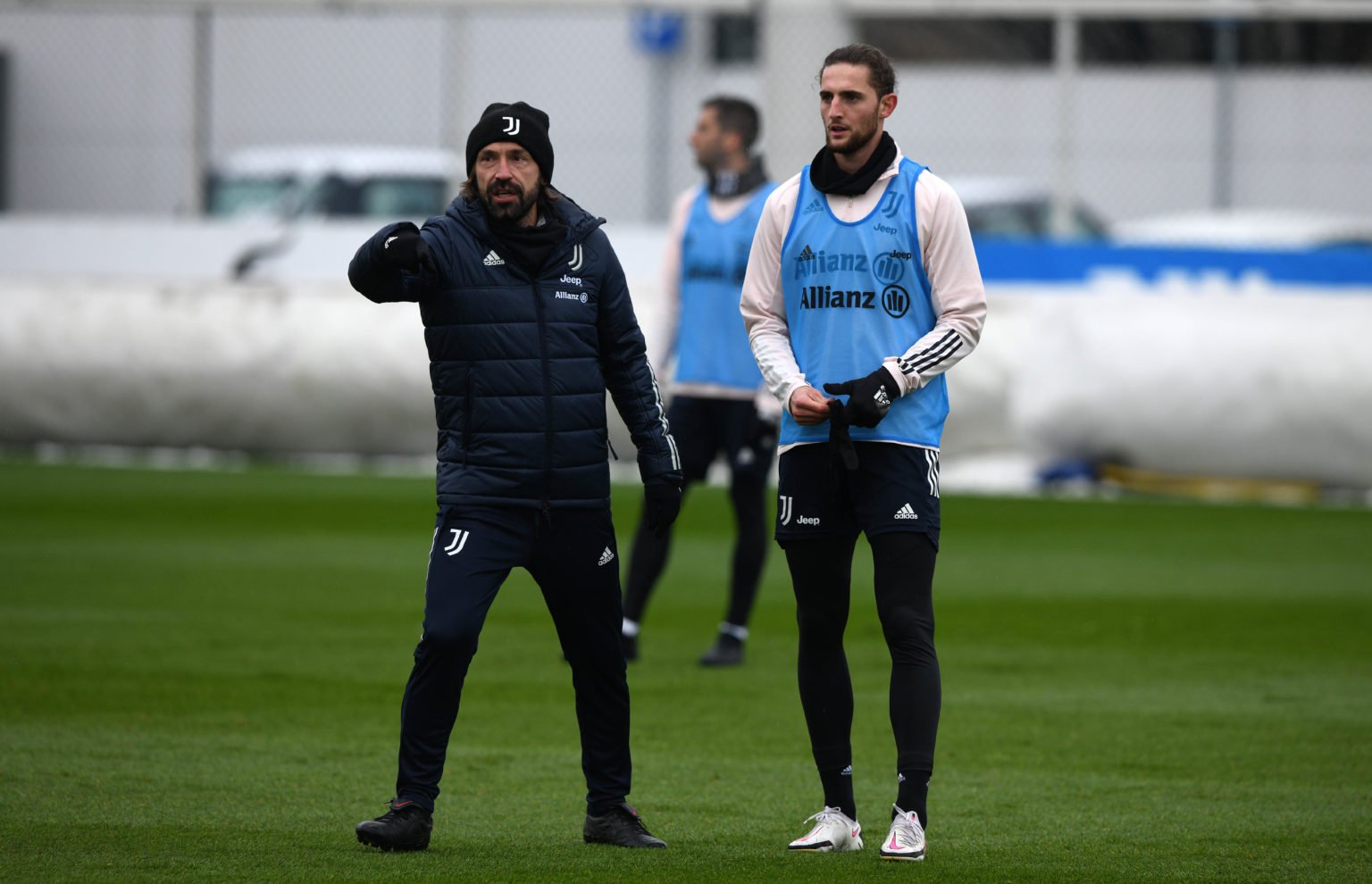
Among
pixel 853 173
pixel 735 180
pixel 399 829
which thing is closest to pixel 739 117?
pixel 735 180

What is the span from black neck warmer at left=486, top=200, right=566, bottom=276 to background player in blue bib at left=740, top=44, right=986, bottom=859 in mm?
561

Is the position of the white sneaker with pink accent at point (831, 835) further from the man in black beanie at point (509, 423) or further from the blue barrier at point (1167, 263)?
the blue barrier at point (1167, 263)

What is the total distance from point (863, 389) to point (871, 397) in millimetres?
31

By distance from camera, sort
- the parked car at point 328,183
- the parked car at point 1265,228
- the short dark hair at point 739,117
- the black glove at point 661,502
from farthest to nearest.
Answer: the parked car at point 328,183, the parked car at point 1265,228, the short dark hair at point 739,117, the black glove at point 661,502

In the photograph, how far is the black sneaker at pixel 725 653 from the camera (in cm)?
821

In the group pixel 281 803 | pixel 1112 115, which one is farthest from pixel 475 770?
pixel 1112 115

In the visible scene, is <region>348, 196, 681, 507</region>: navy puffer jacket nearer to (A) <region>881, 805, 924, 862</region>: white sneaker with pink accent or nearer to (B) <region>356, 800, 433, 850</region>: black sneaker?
(B) <region>356, 800, 433, 850</region>: black sneaker

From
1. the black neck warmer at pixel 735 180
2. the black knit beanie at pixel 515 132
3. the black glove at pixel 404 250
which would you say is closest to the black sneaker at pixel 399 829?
the black glove at pixel 404 250

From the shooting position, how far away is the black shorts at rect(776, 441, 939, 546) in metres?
5.05

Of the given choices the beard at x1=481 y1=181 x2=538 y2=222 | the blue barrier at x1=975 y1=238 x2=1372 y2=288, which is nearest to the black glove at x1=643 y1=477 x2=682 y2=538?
the beard at x1=481 y1=181 x2=538 y2=222

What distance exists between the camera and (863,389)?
4.96 m

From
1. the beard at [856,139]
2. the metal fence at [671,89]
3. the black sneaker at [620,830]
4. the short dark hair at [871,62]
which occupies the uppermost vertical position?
the metal fence at [671,89]

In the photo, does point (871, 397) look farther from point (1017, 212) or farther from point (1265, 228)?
point (1265, 228)

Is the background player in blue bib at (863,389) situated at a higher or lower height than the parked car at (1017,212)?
lower
